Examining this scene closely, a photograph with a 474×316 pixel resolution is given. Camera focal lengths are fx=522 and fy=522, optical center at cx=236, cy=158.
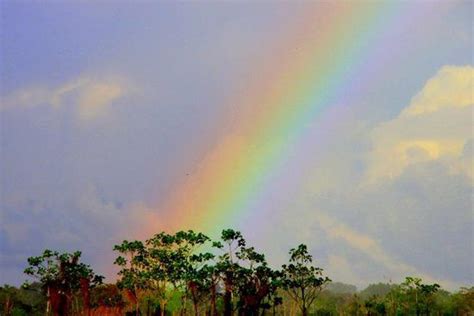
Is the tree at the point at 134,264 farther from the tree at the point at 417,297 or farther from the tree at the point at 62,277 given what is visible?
the tree at the point at 417,297

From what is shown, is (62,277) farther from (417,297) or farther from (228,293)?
(417,297)

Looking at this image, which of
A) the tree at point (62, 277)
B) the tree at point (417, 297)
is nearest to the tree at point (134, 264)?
the tree at point (62, 277)

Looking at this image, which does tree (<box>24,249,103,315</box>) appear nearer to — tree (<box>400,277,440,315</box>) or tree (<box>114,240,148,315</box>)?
tree (<box>114,240,148,315</box>)

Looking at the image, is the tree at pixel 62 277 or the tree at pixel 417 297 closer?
the tree at pixel 62 277

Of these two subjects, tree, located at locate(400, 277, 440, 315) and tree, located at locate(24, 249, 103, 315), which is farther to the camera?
tree, located at locate(400, 277, 440, 315)

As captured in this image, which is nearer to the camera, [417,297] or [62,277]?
[62,277]

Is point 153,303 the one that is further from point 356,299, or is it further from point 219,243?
point 356,299

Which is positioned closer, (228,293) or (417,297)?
(228,293)

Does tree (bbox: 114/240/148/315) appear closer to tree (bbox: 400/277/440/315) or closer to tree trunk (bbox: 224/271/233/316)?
tree trunk (bbox: 224/271/233/316)

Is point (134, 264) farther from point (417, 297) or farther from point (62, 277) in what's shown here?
point (417, 297)

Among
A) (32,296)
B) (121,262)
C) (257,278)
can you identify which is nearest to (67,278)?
(121,262)

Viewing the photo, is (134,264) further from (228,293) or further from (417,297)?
(417,297)

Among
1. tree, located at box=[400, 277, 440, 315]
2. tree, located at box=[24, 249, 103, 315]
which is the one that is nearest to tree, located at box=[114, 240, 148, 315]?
tree, located at box=[24, 249, 103, 315]

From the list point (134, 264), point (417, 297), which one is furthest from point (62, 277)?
point (417, 297)
